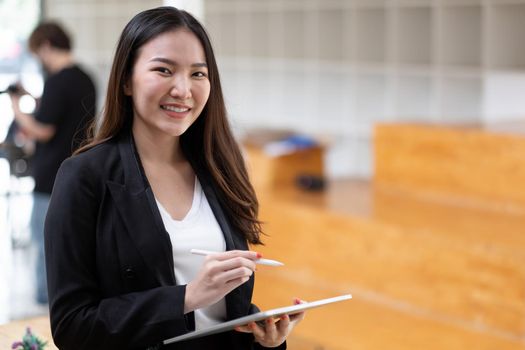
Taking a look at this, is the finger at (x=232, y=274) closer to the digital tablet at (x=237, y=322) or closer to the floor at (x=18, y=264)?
the digital tablet at (x=237, y=322)

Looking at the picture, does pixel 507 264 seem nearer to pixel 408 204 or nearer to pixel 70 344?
pixel 408 204

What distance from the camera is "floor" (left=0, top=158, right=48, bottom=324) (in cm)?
470

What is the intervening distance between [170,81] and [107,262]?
1.05 ft

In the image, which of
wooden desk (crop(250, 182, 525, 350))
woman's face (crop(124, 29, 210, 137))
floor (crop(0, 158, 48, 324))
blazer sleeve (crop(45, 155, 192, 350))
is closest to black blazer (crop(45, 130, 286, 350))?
blazer sleeve (crop(45, 155, 192, 350))

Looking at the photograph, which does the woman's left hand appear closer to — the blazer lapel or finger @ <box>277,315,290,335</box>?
finger @ <box>277,315,290,335</box>

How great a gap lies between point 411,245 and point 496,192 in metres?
0.60

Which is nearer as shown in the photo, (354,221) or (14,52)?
(354,221)

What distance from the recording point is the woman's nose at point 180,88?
5.21 ft

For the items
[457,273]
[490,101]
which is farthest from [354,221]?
[490,101]

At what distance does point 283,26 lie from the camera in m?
7.45

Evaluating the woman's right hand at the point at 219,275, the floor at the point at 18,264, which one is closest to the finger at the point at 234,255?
the woman's right hand at the point at 219,275

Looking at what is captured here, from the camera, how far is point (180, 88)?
159 cm

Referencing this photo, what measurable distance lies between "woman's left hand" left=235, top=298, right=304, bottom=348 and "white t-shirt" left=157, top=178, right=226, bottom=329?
0.06 metres

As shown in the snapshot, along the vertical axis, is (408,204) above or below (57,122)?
below
